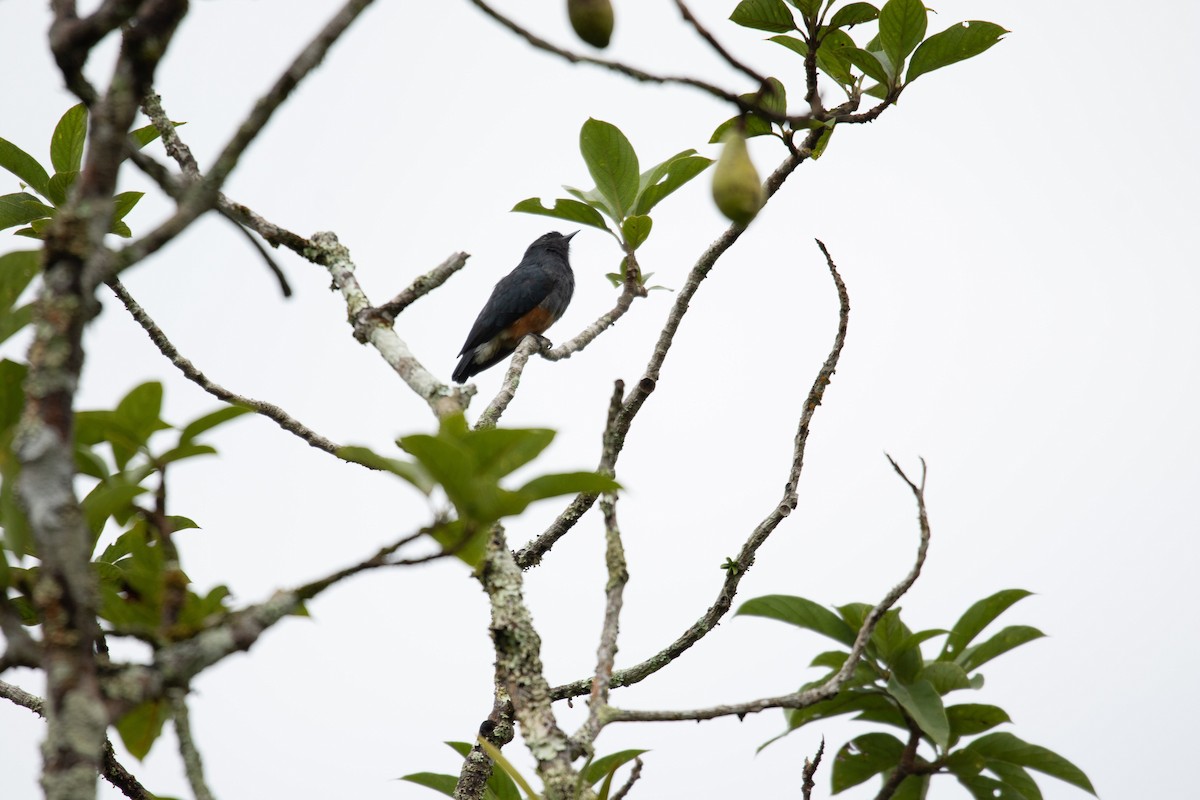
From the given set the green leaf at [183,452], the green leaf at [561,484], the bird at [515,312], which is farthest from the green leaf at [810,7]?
the bird at [515,312]

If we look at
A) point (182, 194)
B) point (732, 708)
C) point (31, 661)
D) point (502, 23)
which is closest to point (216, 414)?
point (182, 194)

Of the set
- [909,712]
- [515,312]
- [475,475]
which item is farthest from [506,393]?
[515,312]

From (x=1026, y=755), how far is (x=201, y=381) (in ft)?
7.41

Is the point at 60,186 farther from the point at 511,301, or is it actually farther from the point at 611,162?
the point at 511,301

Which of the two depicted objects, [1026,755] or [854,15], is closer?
[1026,755]

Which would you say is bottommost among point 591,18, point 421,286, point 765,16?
point 591,18

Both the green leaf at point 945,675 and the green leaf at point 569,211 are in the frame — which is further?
the green leaf at point 569,211

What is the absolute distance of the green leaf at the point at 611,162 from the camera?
3.59m

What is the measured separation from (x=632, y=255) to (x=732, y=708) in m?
2.37

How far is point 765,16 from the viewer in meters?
3.07

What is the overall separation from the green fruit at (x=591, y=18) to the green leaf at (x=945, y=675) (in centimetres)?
156

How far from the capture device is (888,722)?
94.7 inches

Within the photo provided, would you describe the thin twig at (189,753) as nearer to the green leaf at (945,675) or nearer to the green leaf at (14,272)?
the green leaf at (14,272)

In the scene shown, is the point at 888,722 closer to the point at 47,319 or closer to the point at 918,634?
the point at 918,634
